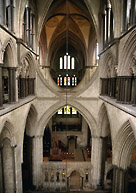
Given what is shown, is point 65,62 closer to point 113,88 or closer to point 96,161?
point 96,161

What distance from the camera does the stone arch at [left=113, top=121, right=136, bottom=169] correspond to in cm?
727

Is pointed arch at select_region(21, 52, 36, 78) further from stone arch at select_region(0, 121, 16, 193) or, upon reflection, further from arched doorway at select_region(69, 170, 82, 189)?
arched doorway at select_region(69, 170, 82, 189)

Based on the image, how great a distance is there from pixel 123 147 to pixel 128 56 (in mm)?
4074

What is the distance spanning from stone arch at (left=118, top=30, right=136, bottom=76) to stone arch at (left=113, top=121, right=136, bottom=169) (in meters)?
2.46

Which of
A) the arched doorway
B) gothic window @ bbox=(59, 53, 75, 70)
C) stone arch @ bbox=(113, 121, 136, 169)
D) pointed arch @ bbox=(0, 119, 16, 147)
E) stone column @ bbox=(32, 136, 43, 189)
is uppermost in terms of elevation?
gothic window @ bbox=(59, 53, 75, 70)

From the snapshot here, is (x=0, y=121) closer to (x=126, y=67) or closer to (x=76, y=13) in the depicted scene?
(x=126, y=67)

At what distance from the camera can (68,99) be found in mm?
11297

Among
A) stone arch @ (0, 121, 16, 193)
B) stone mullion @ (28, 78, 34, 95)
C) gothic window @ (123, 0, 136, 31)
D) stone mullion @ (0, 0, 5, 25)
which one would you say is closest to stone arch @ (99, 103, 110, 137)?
stone mullion @ (28, 78, 34, 95)

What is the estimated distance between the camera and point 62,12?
15445 millimetres

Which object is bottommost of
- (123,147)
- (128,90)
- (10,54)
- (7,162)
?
(7,162)

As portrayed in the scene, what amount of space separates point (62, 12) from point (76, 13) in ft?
4.27

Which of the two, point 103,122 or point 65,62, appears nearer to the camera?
point 103,122

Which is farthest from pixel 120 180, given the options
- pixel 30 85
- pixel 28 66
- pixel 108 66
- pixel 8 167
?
pixel 28 66

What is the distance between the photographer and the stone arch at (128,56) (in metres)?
6.36
